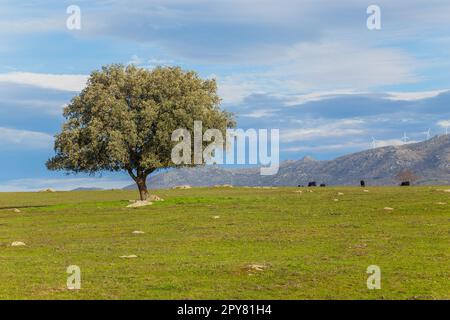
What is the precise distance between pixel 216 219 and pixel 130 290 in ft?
100

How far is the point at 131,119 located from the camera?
80.1 m

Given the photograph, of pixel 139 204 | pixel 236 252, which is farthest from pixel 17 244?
pixel 139 204

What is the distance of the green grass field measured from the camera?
23.1 m

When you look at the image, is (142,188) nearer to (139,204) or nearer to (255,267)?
(139,204)

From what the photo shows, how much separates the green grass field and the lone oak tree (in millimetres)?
17729

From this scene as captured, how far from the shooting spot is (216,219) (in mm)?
53344

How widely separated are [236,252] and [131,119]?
49.5 m

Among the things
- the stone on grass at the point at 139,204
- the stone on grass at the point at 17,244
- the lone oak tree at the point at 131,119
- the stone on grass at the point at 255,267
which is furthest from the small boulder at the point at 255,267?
the lone oak tree at the point at 131,119

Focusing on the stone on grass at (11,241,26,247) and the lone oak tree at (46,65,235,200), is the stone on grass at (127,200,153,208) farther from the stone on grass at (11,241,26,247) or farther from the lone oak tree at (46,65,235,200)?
the stone on grass at (11,241,26,247)

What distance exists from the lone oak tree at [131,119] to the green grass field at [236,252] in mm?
17729

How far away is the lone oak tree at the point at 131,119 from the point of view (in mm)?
78938

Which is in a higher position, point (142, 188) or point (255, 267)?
point (142, 188)

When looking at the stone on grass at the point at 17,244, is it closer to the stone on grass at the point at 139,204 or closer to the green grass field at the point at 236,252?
the green grass field at the point at 236,252

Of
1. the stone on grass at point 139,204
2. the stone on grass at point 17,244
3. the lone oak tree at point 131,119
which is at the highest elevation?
the lone oak tree at point 131,119
